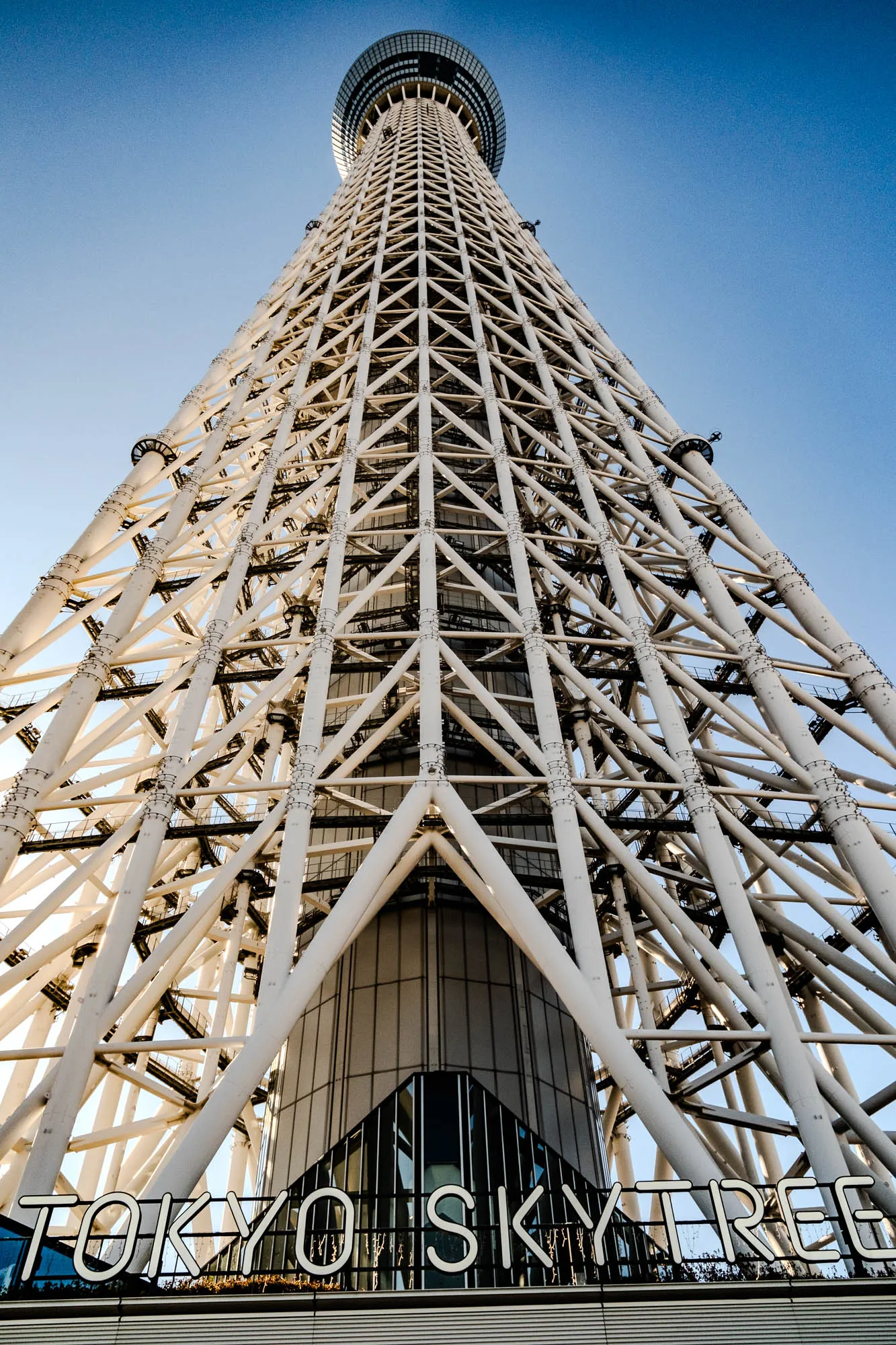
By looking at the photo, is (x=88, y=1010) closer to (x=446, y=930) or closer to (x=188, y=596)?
(x=446, y=930)

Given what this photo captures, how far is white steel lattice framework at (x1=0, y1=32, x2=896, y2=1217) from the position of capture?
19938 millimetres

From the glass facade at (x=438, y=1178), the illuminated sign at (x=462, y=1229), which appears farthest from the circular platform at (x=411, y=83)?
the illuminated sign at (x=462, y=1229)

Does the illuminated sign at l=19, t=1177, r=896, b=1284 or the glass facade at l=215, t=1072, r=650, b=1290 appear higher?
the glass facade at l=215, t=1072, r=650, b=1290

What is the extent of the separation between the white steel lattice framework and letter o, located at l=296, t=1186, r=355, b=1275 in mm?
3206

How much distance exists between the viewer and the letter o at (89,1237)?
1322 cm

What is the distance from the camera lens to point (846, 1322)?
12.6 metres

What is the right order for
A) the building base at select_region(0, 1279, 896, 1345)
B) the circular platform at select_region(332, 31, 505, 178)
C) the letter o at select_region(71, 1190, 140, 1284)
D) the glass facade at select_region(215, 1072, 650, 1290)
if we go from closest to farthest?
the building base at select_region(0, 1279, 896, 1345)
the letter o at select_region(71, 1190, 140, 1284)
the glass facade at select_region(215, 1072, 650, 1290)
the circular platform at select_region(332, 31, 505, 178)

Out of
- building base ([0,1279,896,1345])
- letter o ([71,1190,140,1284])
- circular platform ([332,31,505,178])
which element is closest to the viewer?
building base ([0,1279,896,1345])

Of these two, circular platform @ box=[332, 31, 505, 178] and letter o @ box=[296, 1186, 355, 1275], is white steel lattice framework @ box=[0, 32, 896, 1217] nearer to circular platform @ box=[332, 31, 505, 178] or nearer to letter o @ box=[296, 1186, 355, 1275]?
letter o @ box=[296, 1186, 355, 1275]

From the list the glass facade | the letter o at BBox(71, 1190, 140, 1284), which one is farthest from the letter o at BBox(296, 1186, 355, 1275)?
the glass facade

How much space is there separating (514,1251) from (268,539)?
22486 millimetres

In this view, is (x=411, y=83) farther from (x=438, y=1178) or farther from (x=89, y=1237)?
A: (x=89, y=1237)

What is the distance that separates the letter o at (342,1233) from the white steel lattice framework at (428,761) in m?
3.21

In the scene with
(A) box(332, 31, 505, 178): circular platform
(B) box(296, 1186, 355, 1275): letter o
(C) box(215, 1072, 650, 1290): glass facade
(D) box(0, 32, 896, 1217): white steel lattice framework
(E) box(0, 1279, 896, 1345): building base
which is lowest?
(E) box(0, 1279, 896, 1345): building base
